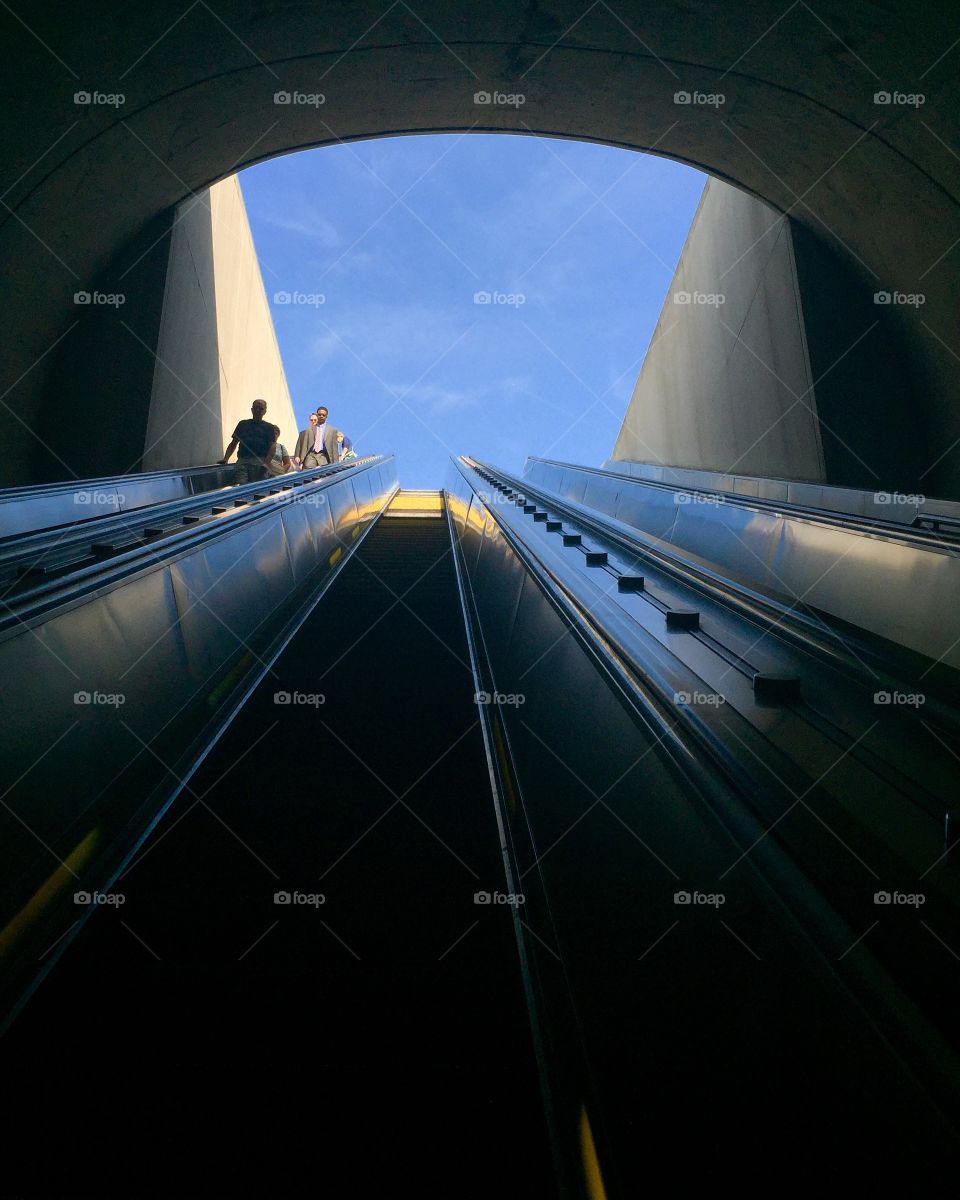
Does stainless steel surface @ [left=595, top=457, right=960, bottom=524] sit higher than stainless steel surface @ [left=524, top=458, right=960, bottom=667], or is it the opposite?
stainless steel surface @ [left=595, top=457, right=960, bottom=524]

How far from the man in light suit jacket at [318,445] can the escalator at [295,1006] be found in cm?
907

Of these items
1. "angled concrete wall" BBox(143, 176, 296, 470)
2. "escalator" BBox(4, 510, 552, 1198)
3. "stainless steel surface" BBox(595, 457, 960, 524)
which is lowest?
"escalator" BBox(4, 510, 552, 1198)

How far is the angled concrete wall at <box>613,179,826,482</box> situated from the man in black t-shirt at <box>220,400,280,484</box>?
6.35 m

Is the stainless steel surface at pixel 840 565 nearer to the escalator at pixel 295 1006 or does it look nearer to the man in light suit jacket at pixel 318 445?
the escalator at pixel 295 1006

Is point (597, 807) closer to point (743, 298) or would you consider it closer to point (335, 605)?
point (335, 605)

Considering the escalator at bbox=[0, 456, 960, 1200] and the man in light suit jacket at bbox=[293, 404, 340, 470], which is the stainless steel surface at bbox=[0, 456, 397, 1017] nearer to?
the escalator at bbox=[0, 456, 960, 1200]

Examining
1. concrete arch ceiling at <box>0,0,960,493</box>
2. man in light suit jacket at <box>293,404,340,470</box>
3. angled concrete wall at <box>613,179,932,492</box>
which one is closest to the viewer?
concrete arch ceiling at <box>0,0,960,493</box>

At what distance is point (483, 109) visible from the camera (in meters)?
6.98

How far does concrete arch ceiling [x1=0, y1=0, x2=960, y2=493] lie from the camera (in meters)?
5.02

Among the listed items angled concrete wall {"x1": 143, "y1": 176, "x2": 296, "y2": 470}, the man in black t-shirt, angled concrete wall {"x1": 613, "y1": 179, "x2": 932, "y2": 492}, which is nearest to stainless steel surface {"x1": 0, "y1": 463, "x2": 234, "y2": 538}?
the man in black t-shirt

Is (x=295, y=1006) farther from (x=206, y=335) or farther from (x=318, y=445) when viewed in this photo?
(x=318, y=445)

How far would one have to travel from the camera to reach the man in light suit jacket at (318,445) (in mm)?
11191

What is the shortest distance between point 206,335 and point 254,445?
2940mm

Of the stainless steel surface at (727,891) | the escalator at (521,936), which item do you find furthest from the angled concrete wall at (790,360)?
the stainless steel surface at (727,891)
